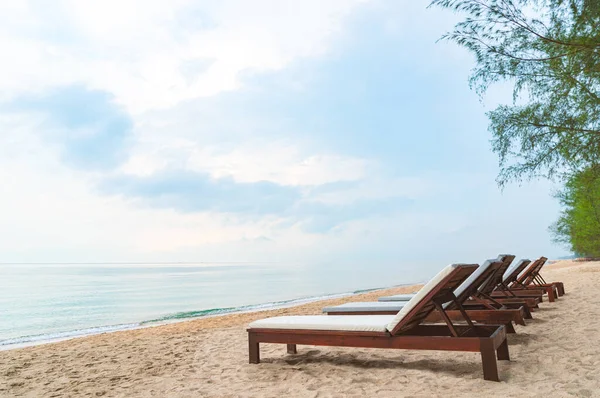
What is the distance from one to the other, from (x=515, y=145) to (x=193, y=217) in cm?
5887

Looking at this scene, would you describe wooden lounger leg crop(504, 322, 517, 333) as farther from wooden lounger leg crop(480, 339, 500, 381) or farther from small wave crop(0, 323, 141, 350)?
small wave crop(0, 323, 141, 350)

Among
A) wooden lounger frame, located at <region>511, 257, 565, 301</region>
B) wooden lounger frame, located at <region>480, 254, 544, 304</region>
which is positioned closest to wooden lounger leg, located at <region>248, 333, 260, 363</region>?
wooden lounger frame, located at <region>480, 254, 544, 304</region>

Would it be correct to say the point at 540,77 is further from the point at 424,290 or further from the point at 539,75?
the point at 424,290

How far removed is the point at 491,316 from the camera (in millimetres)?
4625

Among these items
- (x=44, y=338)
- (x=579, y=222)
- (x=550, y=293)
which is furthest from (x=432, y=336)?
(x=579, y=222)

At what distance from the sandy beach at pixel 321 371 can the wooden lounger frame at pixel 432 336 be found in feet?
0.80

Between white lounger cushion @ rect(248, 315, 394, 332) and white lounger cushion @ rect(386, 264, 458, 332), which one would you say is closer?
white lounger cushion @ rect(386, 264, 458, 332)

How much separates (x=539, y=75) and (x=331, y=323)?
17.9 feet

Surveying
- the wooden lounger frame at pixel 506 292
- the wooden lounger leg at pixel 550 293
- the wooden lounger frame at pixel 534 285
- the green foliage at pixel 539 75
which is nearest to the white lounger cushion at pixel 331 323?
the wooden lounger frame at pixel 506 292

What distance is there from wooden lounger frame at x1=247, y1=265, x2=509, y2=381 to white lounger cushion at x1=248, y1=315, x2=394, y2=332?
3 cm

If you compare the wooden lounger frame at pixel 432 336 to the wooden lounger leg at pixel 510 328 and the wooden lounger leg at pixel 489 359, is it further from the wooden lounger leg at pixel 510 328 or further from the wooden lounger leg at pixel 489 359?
the wooden lounger leg at pixel 510 328

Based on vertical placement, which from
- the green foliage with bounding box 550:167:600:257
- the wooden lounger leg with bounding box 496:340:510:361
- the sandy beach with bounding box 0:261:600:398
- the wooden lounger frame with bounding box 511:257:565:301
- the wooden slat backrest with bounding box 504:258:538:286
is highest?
the green foliage with bounding box 550:167:600:257

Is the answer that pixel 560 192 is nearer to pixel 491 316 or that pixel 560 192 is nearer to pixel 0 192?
pixel 491 316

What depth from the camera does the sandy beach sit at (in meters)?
3.19
